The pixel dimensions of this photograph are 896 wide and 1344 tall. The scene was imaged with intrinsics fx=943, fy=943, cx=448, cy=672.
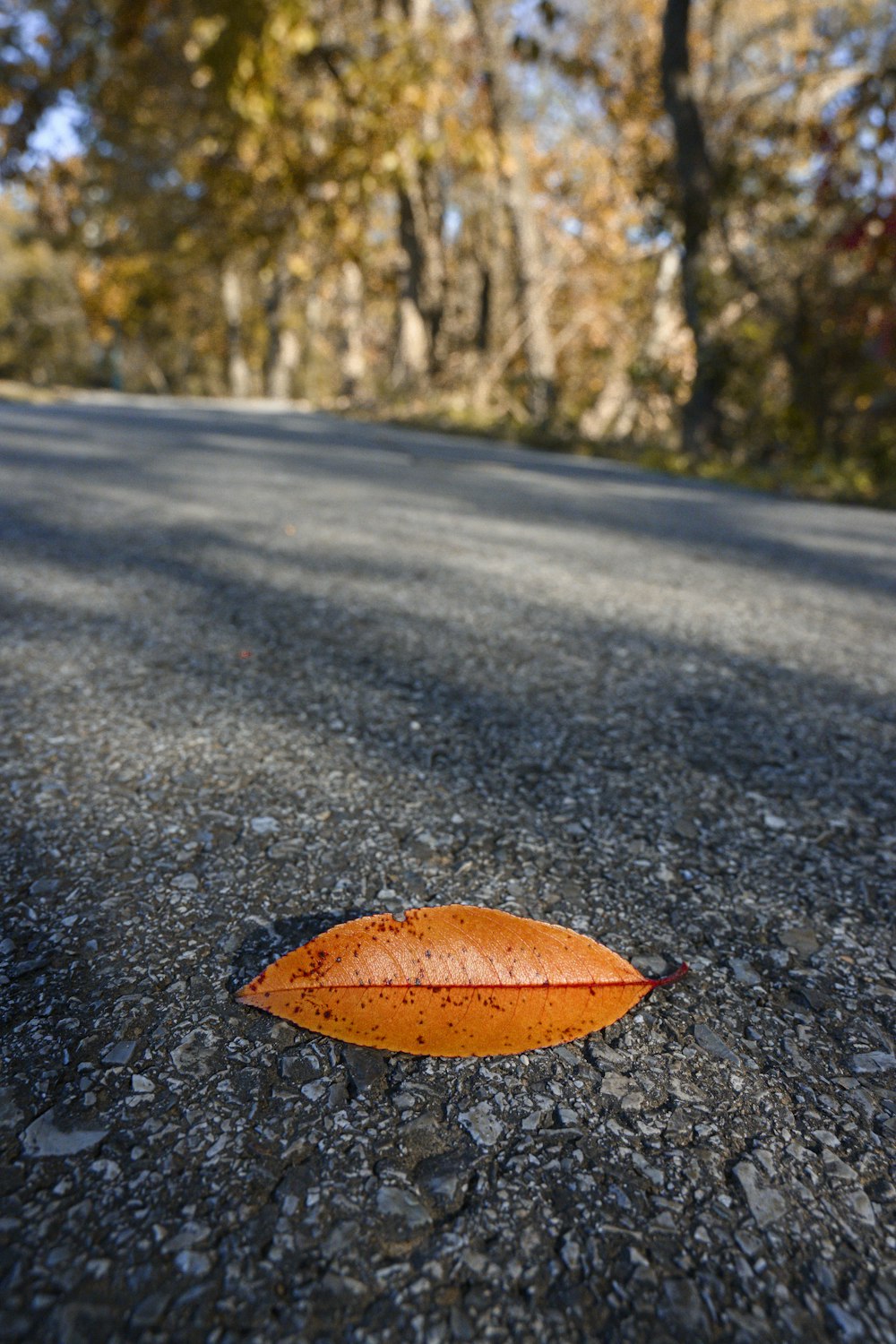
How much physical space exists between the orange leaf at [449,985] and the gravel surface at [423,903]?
0.02 meters

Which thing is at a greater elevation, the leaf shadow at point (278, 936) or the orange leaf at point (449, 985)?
the orange leaf at point (449, 985)

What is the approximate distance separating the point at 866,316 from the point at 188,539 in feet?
18.4

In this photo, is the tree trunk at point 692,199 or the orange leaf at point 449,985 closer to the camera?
the orange leaf at point 449,985

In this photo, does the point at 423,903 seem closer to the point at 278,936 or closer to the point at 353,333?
the point at 278,936

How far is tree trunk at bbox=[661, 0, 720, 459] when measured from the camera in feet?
23.2

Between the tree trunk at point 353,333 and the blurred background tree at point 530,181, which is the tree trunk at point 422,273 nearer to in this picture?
the blurred background tree at point 530,181

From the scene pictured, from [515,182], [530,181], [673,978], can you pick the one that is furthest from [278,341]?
[673,978]

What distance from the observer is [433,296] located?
40.2ft

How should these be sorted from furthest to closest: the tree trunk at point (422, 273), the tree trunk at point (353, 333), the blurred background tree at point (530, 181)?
the tree trunk at point (353, 333) → the tree trunk at point (422, 273) → the blurred background tree at point (530, 181)

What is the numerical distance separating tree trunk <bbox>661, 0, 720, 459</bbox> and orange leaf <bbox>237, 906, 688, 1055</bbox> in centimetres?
689

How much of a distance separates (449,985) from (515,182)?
387 inches

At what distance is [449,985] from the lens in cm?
85

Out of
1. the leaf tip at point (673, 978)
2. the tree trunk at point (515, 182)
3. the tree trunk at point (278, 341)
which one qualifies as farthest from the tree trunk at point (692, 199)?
the tree trunk at point (278, 341)

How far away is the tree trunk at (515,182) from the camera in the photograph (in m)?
9.11
